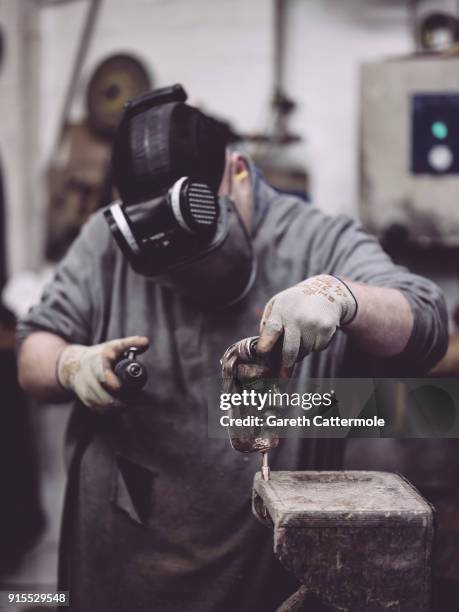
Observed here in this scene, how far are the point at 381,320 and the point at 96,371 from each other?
1.96ft

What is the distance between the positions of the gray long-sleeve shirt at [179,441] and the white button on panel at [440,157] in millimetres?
1552

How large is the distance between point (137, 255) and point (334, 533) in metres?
0.73

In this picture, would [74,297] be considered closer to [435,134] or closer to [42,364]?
[42,364]

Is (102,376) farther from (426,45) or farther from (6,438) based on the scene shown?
(426,45)

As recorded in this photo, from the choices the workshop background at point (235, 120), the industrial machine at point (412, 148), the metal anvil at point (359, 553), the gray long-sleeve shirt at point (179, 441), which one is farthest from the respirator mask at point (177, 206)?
the industrial machine at point (412, 148)

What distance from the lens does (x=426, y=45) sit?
322 cm

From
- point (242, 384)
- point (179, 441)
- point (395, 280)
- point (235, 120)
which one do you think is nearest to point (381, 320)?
point (395, 280)

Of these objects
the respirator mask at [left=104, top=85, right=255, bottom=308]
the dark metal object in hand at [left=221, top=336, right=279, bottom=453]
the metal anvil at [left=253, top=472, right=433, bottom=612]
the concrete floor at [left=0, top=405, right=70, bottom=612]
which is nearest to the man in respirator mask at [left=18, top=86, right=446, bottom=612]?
the respirator mask at [left=104, top=85, right=255, bottom=308]

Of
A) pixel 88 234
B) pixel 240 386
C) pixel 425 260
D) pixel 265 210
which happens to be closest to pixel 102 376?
pixel 240 386

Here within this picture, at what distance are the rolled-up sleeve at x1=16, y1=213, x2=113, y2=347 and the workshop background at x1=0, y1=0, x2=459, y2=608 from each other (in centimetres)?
157

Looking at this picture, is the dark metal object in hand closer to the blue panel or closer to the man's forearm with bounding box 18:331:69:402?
the man's forearm with bounding box 18:331:69:402

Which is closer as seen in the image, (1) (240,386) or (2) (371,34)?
(1) (240,386)

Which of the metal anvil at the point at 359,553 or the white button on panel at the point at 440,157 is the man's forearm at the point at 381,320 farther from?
the white button on panel at the point at 440,157

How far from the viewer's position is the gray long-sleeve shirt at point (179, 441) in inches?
58.5
